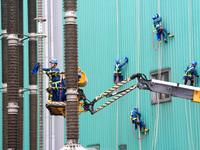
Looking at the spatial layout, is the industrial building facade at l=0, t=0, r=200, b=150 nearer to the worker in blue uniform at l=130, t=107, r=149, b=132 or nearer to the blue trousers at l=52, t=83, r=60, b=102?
the worker in blue uniform at l=130, t=107, r=149, b=132

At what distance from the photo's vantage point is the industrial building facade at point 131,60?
29078mm

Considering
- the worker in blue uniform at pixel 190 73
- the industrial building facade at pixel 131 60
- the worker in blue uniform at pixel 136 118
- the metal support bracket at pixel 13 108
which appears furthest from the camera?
the worker in blue uniform at pixel 136 118

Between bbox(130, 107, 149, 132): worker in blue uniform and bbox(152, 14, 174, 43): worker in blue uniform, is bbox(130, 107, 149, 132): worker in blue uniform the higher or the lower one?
the lower one

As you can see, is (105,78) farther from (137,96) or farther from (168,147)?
(168,147)

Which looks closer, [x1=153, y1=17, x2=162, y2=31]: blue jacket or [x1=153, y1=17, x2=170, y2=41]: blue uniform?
[x1=153, y1=17, x2=170, y2=41]: blue uniform

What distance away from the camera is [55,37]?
40125 millimetres

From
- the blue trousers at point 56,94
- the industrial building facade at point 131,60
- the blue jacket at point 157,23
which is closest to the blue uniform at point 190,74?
the industrial building facade at point 131,60

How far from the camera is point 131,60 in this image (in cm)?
3334

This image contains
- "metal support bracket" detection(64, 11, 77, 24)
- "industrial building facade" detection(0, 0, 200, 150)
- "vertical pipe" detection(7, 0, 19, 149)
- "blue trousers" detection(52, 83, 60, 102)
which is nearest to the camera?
"metal support bracket" detection(64, 11, 77, 24)

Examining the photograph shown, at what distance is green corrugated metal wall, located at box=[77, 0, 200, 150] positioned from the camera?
28969 millimetres

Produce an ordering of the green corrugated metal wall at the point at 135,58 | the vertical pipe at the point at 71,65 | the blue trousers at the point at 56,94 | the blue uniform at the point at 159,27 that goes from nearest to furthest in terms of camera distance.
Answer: the vertical pipe at the point at 71,65 < the blue trousers at the point at 56,94 < the green corrugated metal wall at the point at 135,58 < the blue uniform at the point at 159,27

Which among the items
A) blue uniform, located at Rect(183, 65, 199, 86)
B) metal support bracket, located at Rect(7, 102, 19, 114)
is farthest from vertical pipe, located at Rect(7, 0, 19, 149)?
blue uniform, located at Rect(183, 65, 199, 86)

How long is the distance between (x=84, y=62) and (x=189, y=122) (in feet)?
38.1

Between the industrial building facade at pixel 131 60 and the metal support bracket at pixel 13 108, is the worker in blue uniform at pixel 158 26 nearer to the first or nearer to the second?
the industrial building facade at pixel 131 60
